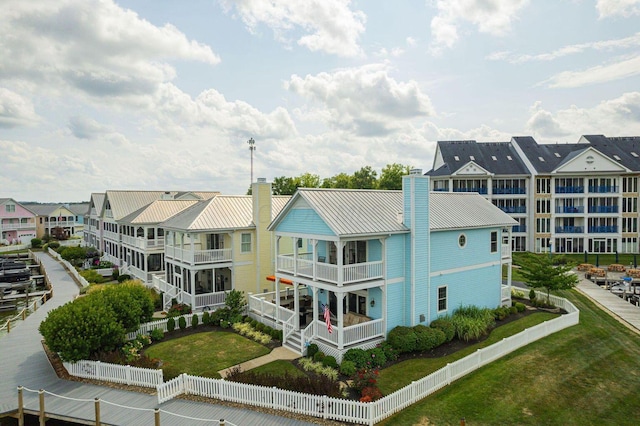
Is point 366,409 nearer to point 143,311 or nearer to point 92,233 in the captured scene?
point 143,311

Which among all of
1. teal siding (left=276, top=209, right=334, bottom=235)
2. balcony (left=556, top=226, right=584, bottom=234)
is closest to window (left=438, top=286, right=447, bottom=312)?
teal siding (left=276, top=209, right=334, bottom=235)

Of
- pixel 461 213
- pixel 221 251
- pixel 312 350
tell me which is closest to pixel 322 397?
pixel 312 350

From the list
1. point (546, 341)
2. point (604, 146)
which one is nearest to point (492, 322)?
point (546, 341)

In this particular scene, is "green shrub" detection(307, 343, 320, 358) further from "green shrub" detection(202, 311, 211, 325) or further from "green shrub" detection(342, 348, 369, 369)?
"green shrub" detection(202, 311, 211, 325)

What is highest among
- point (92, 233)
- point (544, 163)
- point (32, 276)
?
point (544, 163)

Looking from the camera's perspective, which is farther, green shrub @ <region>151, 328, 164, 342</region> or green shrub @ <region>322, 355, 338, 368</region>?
green shrub @ <region>151, 328, 164, 342</region>

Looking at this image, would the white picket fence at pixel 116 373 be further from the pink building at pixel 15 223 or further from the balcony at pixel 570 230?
the pink building at pixel 15 223
